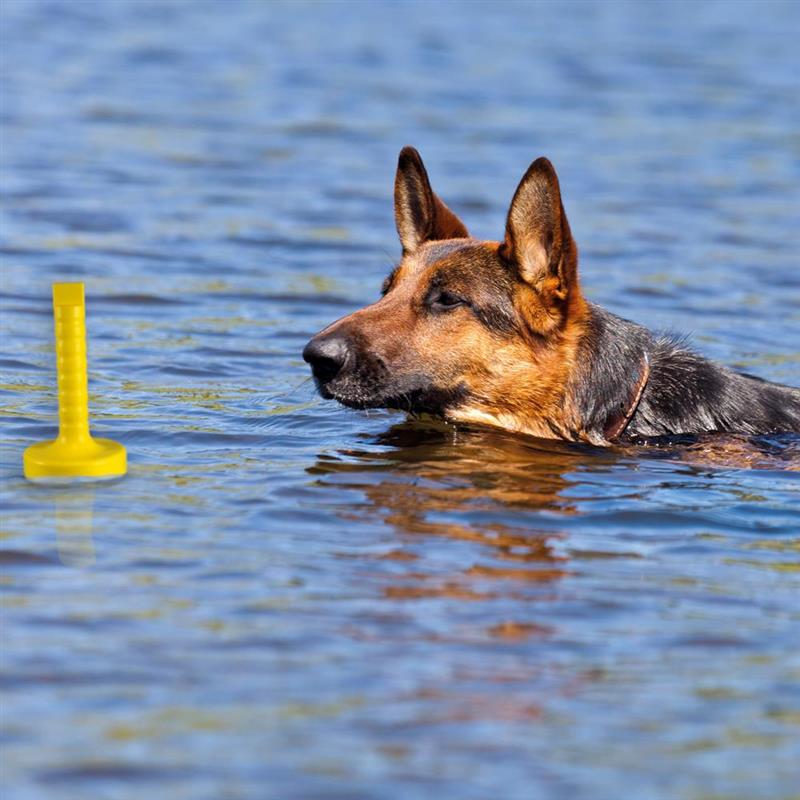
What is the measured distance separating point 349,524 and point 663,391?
261 centimetres

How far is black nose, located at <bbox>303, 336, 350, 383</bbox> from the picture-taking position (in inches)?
322

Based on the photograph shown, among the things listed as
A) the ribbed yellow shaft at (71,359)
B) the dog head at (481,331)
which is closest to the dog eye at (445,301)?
the dog head at (481,331)

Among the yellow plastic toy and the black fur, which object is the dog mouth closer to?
the black fur

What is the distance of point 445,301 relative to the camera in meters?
8.65

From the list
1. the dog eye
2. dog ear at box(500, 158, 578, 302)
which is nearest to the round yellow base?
the dog eye

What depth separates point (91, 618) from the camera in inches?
228

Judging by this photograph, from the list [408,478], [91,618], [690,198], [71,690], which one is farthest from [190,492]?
[690,198]

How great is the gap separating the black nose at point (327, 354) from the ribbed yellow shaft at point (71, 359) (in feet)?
4.31

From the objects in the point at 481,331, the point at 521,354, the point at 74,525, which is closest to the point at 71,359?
the point at 74,525

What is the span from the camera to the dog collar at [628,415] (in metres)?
8.81

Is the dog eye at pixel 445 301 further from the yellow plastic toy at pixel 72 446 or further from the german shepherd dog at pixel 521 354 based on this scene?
the yellow plastic toy at pixel 72 446

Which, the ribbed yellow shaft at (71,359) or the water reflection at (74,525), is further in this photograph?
the ribbed yellow shaft at (71,359)

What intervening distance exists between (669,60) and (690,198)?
9.06 meters

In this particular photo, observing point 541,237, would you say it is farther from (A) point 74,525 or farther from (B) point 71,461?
(A) point 74,525
